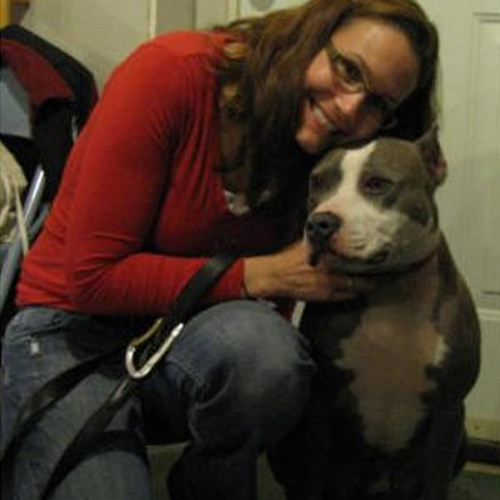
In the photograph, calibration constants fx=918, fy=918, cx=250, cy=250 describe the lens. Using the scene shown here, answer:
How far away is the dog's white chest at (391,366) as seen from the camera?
A: 4.52 feet

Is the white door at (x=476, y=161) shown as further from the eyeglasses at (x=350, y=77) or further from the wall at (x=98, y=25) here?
the eyeglasses at (x=350, y=77)

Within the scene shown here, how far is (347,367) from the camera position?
4.62ft

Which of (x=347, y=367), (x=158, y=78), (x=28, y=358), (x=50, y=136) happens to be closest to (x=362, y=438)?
(x=347, y=367)

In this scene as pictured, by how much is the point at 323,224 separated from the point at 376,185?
0.13m

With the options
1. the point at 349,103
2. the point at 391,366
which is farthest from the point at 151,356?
the point at 349,103

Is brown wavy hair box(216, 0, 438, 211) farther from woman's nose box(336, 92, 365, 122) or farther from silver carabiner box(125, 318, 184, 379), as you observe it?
silver carabiner box(125, 318, 184, 379)

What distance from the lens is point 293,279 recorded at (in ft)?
4.37

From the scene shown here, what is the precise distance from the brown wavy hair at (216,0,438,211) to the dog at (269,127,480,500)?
81 mm

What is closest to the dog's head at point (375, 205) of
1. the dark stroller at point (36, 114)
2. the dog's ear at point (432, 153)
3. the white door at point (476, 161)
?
the dog's ear at point (432, 153)

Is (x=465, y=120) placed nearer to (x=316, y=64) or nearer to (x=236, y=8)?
(x=236, y=8)

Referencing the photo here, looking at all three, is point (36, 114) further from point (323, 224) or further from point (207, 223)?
point (323, 224)

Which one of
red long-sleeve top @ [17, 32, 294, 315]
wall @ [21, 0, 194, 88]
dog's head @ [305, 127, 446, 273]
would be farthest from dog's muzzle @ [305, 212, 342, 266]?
wall @ [21, 0, 194, 88]

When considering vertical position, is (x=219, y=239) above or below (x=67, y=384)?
above

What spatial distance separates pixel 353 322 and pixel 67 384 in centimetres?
44
